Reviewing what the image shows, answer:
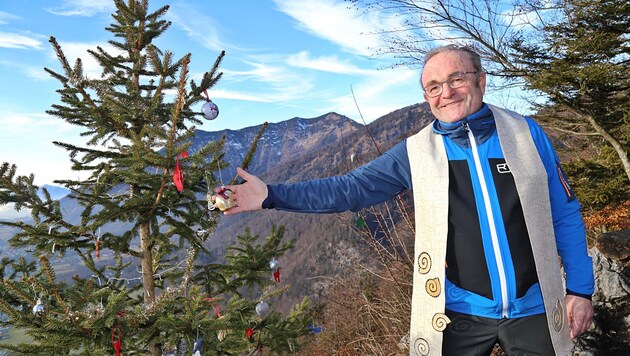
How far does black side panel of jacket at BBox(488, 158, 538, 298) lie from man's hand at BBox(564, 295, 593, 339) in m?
0.33

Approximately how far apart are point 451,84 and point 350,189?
26.6 inches

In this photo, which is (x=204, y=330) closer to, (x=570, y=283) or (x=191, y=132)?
(x=191, y=132)

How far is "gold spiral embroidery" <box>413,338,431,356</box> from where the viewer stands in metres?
1.77

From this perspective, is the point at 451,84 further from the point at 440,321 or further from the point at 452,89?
the point at 440,321

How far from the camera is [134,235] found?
3.95 meters

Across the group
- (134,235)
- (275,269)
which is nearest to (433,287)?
(275,269)

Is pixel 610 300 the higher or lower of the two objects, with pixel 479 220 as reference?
lower

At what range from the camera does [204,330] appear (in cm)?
286

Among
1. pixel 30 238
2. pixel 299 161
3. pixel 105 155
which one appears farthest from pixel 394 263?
pixel 299 161

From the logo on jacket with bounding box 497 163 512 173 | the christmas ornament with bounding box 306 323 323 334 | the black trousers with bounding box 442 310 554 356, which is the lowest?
the christmas ornament with bounding box 306 323 323 334

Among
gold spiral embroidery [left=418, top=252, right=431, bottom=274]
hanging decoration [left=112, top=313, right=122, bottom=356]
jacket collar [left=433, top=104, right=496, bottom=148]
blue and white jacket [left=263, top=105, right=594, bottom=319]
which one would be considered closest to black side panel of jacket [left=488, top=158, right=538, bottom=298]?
blue and white jacket [left=263, top=105, right=594, bottom=319]

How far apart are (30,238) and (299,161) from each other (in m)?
172

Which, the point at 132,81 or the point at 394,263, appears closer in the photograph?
the point at 132,81

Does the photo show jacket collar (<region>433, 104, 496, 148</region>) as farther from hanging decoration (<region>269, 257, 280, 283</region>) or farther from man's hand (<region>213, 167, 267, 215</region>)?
hanging decoration (<region>269, 257, 280, 283</region>)
